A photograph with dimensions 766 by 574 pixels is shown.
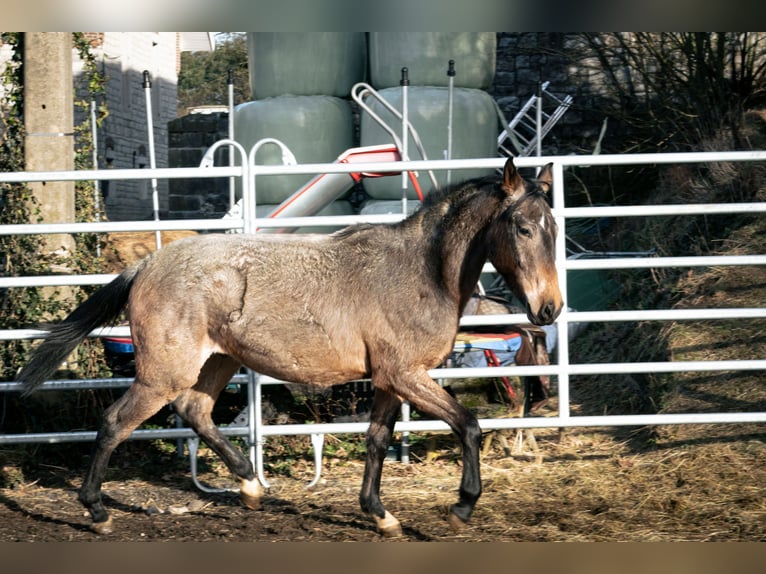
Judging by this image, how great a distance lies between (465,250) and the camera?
4457mm

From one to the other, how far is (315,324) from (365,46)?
6.76m

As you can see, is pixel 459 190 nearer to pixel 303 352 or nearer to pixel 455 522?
pixel 303 352

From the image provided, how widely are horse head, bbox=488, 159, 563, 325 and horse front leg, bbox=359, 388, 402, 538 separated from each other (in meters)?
0.96

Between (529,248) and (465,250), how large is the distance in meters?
0.38

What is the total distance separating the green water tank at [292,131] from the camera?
9836 mm

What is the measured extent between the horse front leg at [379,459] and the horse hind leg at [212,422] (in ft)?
2.27

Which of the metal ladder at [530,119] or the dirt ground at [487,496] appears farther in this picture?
the metal ladder at [530,119]

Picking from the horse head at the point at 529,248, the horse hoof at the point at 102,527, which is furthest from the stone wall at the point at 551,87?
the horse hoof at the point at 102,527

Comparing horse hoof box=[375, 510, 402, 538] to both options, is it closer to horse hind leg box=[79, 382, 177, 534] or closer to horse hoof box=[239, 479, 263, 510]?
horse hoof box=[239, 479, 263, 510]

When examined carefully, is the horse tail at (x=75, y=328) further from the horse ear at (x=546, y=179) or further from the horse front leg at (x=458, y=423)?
the horse ear at (x=546, y=179)

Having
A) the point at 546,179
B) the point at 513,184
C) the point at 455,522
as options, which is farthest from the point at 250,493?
the point at 546,179

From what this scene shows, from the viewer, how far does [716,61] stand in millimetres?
10430

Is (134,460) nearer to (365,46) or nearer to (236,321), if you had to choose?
(236,321)

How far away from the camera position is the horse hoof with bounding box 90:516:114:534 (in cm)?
469
